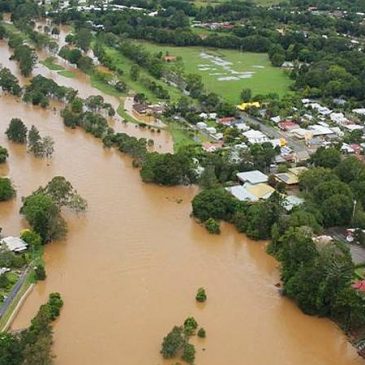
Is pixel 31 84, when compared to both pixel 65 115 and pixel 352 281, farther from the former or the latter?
pixel 352 281

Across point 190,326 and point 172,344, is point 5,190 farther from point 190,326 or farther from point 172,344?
point 172,344

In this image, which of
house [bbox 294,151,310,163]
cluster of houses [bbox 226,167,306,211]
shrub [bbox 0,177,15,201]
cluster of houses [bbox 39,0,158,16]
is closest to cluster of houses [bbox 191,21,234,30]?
cluster of houses [bbox 39,0,158,16]

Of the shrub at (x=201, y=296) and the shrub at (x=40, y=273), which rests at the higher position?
the shrub at (x=40, y=273)

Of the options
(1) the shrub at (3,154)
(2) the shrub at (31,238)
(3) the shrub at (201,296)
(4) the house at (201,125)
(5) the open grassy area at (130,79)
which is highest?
(2) the shrub at (31,238)

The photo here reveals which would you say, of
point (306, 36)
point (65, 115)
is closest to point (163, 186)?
point (65, 115)

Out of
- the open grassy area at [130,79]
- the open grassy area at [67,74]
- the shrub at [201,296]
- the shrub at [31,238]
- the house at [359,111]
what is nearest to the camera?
the shrub at [201,296]

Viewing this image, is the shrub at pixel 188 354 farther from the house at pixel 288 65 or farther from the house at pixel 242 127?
the house at pixel 288 65

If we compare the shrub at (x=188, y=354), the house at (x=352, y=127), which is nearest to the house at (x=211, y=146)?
the house at (x=352, y=127)

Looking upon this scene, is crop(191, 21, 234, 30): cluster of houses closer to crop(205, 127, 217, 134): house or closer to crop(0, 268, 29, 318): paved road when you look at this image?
crop(205, 127, 217, 134): house
